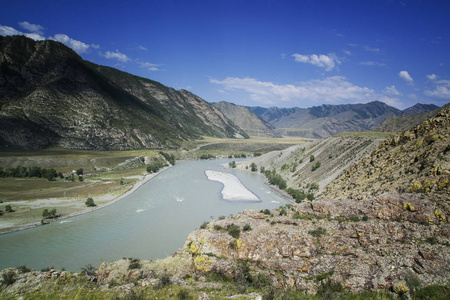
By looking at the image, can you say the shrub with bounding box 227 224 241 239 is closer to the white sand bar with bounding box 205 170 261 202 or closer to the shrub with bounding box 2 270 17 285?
the shrub with bounding box 2 270 17 285

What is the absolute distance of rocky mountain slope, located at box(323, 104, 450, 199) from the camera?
17.4 meters

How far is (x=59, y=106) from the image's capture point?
3964 inches

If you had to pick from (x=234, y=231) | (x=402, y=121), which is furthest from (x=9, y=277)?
(x=402, y=121)

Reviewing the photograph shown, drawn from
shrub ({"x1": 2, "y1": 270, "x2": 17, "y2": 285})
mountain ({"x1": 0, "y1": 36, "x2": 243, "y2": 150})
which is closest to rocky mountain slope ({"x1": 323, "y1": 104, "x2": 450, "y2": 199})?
shrub ({"x1": 2, "y1": 270, "x2": 17, "y2": 285})

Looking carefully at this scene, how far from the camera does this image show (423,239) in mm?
11680

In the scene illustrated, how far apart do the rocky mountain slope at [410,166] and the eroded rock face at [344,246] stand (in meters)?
3.68

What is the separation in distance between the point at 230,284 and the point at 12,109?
11544 cm

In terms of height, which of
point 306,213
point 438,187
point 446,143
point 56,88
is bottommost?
point 306,213

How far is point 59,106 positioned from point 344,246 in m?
120

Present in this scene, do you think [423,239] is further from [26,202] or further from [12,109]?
[12,109]

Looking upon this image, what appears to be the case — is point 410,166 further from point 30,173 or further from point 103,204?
point 30,173

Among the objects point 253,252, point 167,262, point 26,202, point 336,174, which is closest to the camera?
point 253,252

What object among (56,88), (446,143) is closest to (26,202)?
(446,143)

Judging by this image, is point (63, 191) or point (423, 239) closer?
point (423, 239)
